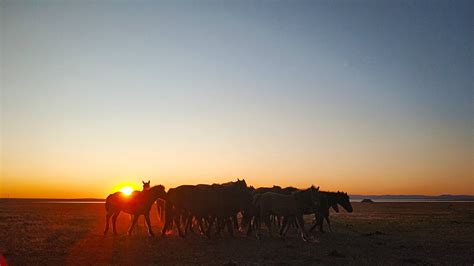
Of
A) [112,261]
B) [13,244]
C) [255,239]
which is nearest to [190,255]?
[112,261]

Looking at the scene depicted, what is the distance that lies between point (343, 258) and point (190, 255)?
17.2 ft

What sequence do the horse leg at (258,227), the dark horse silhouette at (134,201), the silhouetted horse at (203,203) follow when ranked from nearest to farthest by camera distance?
the horse leg at (258,227)
the silhouetted horse at (203,203)
the dark horse silhouette at (134,201)

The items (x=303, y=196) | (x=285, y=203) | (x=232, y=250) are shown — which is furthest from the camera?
(x=303, y=196)

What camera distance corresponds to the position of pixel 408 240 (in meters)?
19.4

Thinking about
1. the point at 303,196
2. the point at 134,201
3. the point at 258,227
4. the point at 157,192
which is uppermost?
the point at 157,192

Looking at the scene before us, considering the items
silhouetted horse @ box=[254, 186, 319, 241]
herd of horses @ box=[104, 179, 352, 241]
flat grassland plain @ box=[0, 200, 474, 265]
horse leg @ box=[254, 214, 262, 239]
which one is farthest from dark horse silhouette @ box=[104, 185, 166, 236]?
silhouetted horse @ box=[254, 186, 319, 241]

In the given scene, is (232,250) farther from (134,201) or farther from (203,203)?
(134,201)

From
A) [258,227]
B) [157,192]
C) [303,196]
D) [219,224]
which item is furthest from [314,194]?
[157,192]

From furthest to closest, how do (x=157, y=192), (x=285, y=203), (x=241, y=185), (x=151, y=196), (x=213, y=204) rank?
1. (x=241, y=185)
2. (x=157, y=192)
3. (x=151, y=196)
4. (x=213, y=204)
5. (x=285, y=203)

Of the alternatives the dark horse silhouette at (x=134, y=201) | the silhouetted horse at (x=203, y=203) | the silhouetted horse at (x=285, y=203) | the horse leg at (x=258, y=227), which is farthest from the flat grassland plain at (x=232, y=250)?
the dark horse silhouette at (x=134, y=201)

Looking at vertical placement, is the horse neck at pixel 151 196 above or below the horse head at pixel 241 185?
below

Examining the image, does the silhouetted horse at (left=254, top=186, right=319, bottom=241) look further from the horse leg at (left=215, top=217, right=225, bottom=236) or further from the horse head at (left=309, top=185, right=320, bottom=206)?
the horse leg at (left=215, top=217, right=225, bottom=236)

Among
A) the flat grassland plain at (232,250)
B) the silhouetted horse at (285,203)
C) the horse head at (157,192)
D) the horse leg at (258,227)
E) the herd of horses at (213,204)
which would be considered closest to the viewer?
the flat grassland plain at (232,250)

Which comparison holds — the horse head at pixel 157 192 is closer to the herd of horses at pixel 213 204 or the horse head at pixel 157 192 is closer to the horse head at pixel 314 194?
the herd of horses at pixel 213 204
